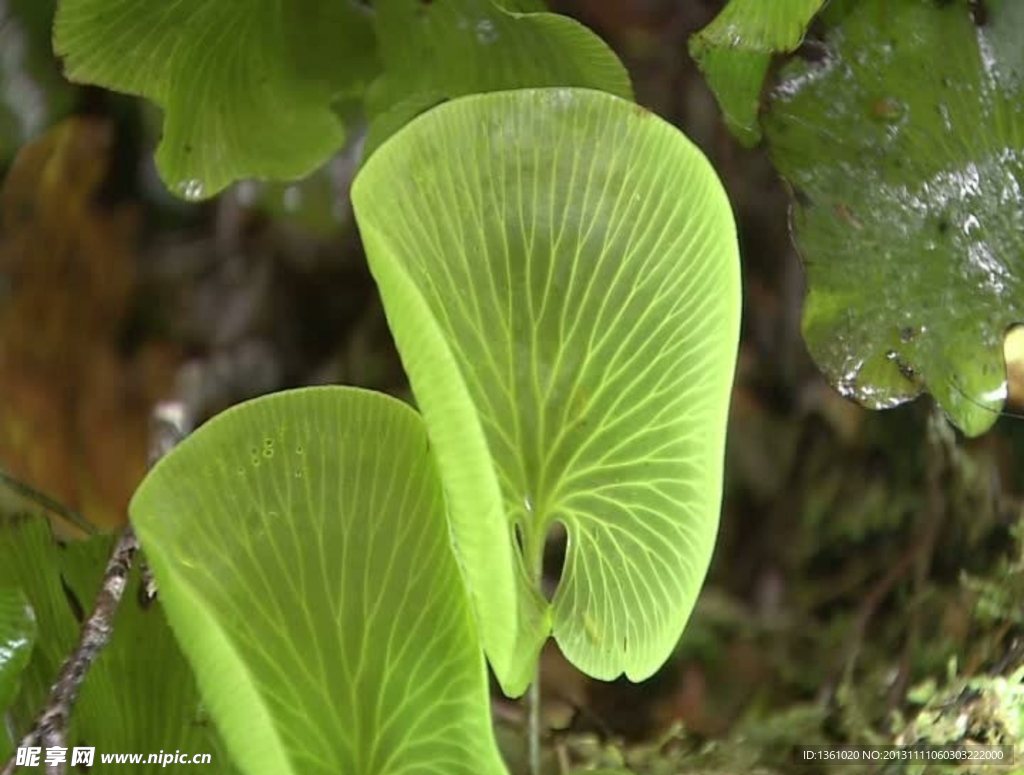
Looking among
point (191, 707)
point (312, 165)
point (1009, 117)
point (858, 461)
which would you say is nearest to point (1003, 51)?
point (1009, 117)

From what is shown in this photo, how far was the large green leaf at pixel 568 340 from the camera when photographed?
1.03 feet

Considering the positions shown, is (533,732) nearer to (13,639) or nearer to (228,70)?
(13,639)

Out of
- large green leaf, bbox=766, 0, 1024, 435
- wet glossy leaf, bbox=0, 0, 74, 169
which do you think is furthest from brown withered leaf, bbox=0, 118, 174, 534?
large green leaf, bbox=766, 0, 1024, 435

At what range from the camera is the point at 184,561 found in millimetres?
339

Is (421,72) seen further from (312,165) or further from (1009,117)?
(1009,117)

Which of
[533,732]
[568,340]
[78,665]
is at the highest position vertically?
[568,340]

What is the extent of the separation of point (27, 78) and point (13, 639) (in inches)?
16.5

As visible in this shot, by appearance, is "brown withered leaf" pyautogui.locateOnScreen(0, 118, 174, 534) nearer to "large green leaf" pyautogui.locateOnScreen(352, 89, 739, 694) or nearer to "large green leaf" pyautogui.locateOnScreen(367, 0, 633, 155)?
"large green leaf" pyautogui.locateOnScreen(367, 0, 633, 155)

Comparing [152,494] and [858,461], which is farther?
[858,461]

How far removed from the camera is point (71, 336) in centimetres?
72

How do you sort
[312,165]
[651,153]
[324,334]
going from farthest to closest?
[324,334] → [312,165] → [651,153]

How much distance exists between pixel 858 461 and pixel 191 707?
38 centimetres

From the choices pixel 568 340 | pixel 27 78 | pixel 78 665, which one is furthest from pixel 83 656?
pixel 27 78

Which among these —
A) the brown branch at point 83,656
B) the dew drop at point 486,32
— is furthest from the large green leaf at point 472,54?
the brown branch at point 83,656
